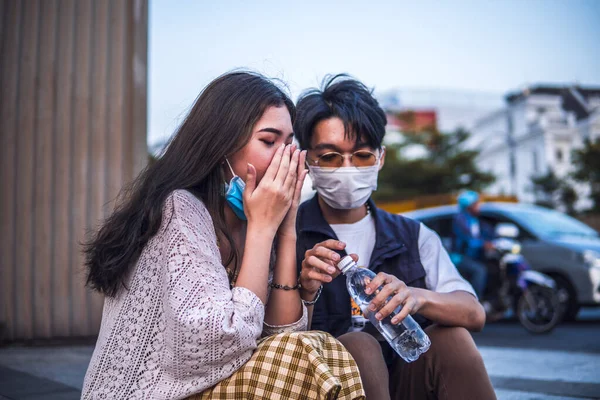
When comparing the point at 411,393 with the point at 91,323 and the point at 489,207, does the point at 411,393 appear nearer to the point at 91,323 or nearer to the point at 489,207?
the point at 91,323

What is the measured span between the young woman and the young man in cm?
27

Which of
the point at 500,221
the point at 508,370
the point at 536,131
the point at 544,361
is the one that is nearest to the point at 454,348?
the point at 508,370

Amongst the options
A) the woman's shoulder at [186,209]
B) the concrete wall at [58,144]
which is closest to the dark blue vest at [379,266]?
the woman's shoulder at [186,209]

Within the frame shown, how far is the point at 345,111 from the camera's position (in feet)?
8.93

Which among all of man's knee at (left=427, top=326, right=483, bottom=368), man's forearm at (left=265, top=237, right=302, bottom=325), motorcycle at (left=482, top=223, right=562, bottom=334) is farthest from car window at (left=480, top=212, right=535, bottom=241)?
man's forearm at (left=265, top=237, right=302, bottom=325)

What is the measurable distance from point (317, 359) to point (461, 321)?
90 cm

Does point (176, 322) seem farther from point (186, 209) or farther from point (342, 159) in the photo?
point (342, 159)

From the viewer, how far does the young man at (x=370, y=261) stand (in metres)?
2.08

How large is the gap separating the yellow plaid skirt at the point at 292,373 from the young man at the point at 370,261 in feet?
0.95

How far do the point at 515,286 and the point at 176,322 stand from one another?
26.0ft

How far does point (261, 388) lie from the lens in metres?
1.62

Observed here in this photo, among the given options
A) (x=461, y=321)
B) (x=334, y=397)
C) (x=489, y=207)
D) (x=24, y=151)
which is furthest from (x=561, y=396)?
(x=489, y=207)

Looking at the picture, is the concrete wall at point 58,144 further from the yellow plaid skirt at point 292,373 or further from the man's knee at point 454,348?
the yellow plaid skirt at point 292,373

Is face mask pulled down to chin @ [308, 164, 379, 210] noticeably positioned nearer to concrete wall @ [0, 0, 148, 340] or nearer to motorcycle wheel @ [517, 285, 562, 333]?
concrete wall @ [0, 0, 148, 340]
